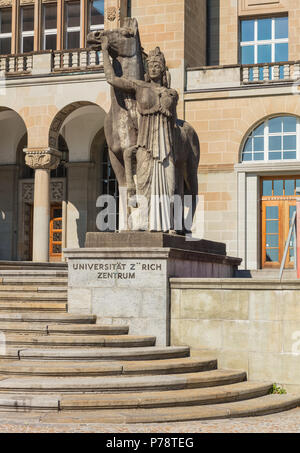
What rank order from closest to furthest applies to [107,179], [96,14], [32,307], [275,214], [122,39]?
[32,307]
[122,39]
[275,214]
[96,14]
[107,179]

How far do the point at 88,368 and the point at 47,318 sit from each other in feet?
5.85

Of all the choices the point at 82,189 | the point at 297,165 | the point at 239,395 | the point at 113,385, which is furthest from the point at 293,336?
the point at 82,189

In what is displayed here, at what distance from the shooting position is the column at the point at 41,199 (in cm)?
2509

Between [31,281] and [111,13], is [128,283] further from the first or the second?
[111,13]

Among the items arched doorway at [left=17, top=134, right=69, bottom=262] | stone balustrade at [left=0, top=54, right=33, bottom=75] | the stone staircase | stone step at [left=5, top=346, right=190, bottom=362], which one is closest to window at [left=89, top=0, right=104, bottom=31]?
stone balustrade at [left=0, top=54, right=33, bottom=75]

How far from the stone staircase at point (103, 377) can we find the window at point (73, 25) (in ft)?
57.5

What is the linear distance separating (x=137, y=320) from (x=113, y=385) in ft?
7.29

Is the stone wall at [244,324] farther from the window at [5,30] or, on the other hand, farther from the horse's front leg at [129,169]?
the window at [5,30]

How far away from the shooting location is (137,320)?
39.0ft

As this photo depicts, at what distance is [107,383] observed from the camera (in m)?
9.74

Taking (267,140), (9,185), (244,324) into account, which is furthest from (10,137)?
(244,324)

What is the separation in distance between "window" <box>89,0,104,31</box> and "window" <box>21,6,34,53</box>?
2362 mm
